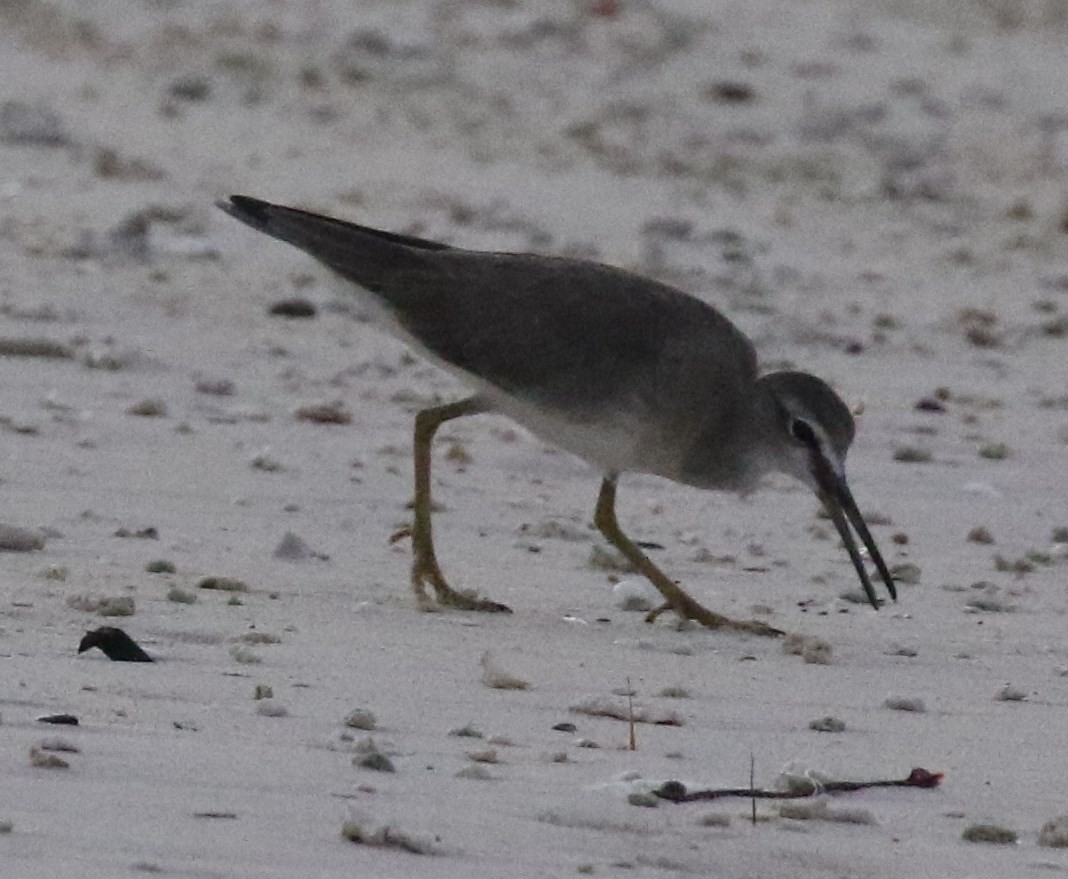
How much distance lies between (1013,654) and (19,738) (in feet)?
8.65

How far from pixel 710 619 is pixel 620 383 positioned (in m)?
0.72

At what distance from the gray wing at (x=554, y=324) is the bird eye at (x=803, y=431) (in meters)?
0.20

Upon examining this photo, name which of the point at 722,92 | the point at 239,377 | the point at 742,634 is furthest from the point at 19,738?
the point at 722,92

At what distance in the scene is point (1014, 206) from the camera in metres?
14.4

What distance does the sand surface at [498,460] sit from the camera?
482 cm

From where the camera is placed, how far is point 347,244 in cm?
782

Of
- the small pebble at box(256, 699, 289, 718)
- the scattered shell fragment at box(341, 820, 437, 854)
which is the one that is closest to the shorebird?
the small pebble at box(256, 699, 289, 718)

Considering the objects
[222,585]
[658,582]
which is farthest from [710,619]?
[222,585]

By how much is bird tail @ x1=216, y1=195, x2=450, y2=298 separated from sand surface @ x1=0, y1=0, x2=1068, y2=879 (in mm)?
206

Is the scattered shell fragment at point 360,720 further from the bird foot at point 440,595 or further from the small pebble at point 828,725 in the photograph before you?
the bird foot at point 440,595

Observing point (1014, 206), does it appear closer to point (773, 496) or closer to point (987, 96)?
point (987, 96)

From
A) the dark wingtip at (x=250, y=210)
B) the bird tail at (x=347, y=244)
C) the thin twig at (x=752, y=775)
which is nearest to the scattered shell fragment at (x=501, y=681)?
the thin twig at (x=752, y=775)

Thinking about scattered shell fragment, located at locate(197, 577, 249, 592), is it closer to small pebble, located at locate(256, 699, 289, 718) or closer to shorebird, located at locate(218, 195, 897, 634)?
shorebird, located at locate(218, 195, 897, 634)

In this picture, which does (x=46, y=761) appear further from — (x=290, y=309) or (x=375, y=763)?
(x=290, y=309)
